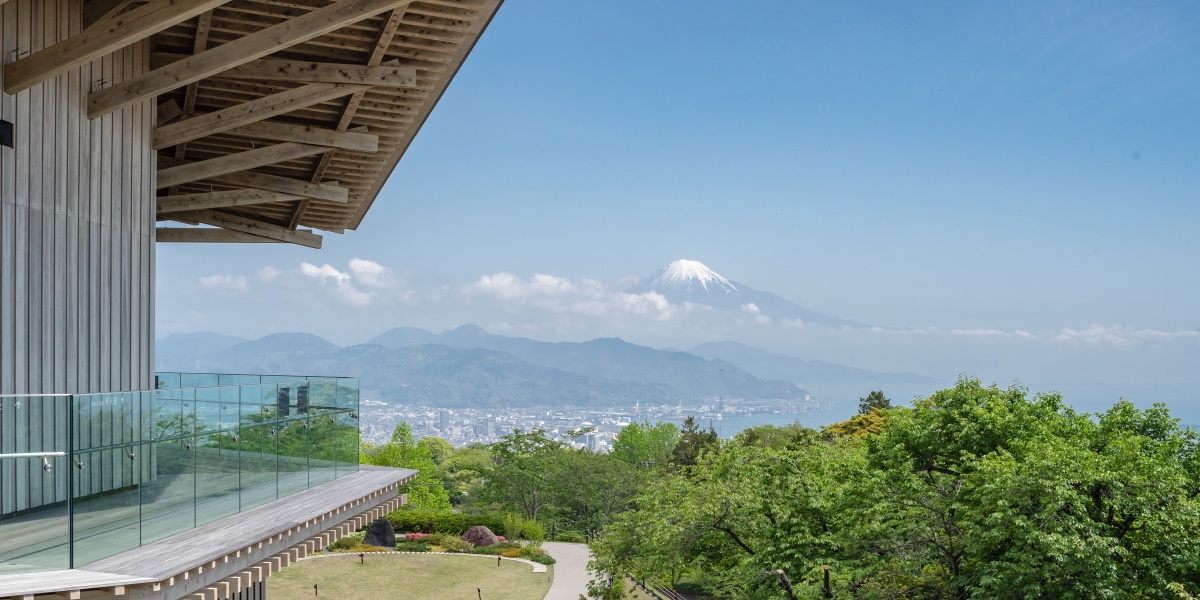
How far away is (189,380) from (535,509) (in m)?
37.6

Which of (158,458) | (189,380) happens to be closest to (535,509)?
(189,380)

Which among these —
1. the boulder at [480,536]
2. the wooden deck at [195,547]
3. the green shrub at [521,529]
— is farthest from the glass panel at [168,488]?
the green shrub at [521,529]

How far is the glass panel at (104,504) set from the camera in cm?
844

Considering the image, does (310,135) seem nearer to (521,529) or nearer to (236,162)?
(236,162)

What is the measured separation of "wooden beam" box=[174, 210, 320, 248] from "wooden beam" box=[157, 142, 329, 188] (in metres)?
4.54

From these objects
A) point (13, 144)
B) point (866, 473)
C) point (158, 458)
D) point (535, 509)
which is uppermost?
point (13, 144)

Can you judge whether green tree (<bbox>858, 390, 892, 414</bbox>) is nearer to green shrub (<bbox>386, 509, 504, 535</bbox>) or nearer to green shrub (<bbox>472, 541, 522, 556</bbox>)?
green shrub (<bbox>386, 509, 504, 535</bbox>)

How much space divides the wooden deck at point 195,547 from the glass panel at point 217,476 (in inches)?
5.5

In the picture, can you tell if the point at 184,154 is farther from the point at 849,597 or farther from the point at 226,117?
the point at 849,597

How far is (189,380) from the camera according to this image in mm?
17016

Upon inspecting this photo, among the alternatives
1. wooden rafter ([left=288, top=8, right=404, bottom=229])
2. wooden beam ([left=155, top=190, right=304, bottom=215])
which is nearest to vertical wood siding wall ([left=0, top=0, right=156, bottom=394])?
wooden beam ([left=155, top=190, right=304, bottom=215])

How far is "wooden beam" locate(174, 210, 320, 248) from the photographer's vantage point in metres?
18.9

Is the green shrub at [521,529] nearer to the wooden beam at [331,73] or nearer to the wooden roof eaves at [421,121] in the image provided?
the wooden roof eaves at [421,121]

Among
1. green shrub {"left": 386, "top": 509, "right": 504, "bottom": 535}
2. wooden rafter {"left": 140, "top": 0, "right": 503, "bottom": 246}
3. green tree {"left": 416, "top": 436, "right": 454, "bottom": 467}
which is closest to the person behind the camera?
wooden rafter {"left": 140, "top": 0, "right": 503, "bottom": 246}
